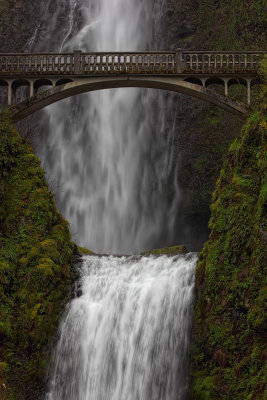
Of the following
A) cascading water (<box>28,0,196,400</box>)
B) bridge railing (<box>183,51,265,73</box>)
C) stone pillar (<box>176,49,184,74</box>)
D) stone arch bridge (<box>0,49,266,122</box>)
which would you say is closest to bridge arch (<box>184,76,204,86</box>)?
stone arch bridge (<box>0,49,266,122</box>)

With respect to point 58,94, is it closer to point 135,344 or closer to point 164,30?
point 135,344

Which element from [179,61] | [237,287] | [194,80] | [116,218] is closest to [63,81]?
[179,61]

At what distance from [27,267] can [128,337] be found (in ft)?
12.6

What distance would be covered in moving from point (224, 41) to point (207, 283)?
759 inches

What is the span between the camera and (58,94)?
65.1 feet

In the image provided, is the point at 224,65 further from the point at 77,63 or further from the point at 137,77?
the point at 77,63

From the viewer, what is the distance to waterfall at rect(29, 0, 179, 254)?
2806 cm

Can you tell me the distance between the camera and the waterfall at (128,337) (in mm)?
13750

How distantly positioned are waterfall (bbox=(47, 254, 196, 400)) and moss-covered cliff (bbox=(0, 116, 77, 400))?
0.58m

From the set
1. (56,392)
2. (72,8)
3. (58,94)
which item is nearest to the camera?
(56,392)

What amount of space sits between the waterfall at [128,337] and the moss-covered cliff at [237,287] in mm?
642

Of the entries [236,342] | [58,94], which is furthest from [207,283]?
[58,94]

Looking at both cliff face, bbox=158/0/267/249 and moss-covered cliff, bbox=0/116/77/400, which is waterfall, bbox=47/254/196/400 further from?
cliff face, bbox=158/0/267/249

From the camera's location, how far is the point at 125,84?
20266 mm
